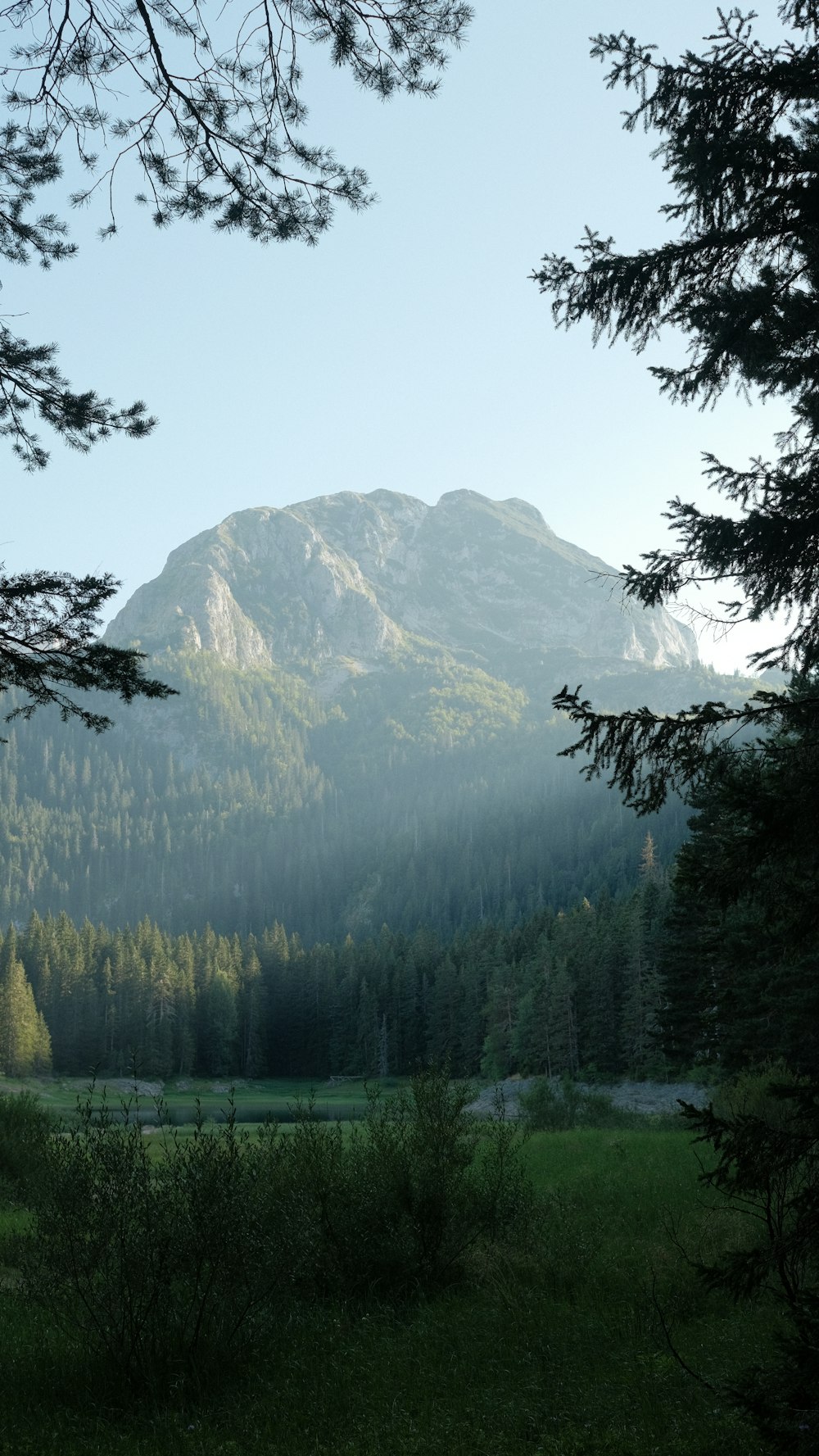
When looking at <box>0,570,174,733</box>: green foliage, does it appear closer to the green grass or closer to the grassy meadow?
the grassy meadow

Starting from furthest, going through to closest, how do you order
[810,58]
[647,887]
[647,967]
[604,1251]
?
[647,887] → [647,967] → [604,1251] → [810,58]

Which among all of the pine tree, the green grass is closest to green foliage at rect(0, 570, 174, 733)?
the green grass

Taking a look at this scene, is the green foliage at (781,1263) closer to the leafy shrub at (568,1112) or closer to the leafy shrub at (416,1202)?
the leafy shrub at (416,1202)

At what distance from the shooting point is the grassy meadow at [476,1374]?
25.9 feet

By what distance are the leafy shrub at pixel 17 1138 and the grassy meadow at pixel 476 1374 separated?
624 centimetres

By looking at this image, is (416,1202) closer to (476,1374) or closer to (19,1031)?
(476,1374)

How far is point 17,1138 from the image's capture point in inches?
891

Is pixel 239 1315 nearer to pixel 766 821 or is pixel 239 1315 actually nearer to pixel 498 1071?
pixel 766 821

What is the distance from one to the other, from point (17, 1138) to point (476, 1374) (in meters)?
16.8

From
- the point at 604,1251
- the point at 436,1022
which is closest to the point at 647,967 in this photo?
the point at 436,1022

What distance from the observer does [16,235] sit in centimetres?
775

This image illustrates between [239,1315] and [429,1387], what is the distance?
83.6 inches

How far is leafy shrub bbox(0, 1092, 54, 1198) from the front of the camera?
21.1 meters

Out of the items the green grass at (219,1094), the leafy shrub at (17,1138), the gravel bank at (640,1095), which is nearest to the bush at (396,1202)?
the leafy shrub at (17,1138)
